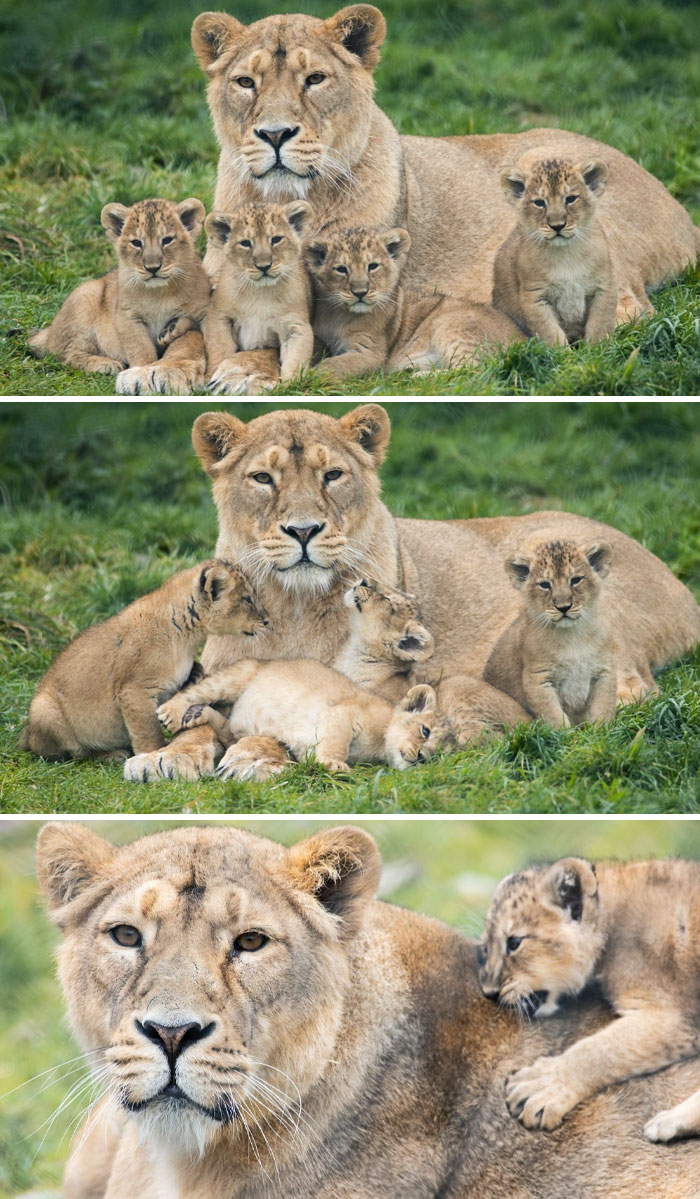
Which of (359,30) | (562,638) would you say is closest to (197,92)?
(359,30)

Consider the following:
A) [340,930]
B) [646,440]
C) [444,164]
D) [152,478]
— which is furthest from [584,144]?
[340,930]

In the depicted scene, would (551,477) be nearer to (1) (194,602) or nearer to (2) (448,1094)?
(1) (194,602)

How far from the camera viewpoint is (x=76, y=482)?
10750 millimetres

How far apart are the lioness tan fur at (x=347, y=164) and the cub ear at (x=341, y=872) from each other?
2.58 m

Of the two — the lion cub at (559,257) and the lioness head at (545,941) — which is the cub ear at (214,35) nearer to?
the lion cub at (559,257)

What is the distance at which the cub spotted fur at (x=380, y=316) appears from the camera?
8.16 m

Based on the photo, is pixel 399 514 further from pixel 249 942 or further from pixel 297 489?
pixel 249 942

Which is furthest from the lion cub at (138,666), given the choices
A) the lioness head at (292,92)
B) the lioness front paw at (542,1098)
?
the lioness front paw at (542,1098)

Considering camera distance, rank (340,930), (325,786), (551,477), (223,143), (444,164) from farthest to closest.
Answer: (551,477)
(444,164)
(223,143)
(325,786)
(340,930)

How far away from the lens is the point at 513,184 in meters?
8.27

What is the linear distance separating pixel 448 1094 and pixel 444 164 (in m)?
4.81

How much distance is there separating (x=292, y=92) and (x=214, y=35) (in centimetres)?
55

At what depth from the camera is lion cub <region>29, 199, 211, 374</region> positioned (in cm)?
830

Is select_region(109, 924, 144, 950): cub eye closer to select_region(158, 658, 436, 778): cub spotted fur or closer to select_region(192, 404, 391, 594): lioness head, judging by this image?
select_region(158, 658, 436, 778): cub spotted fur
